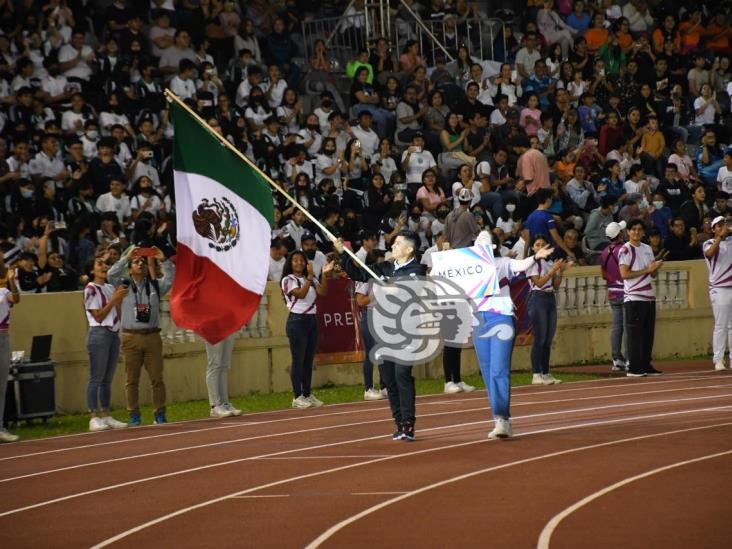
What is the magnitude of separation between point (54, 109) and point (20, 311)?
4.60m

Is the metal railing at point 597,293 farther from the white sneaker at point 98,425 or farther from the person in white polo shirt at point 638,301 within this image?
the white sneaker at point 98,425

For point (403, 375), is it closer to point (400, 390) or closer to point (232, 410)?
point (400, 390)

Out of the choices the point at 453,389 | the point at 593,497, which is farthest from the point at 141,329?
the point at 593,497

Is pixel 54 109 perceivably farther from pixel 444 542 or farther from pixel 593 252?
pixel 444 542

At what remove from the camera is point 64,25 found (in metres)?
21.3

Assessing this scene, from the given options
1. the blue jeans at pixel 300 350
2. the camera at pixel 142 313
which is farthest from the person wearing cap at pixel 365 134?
the camera at pixel 142 313

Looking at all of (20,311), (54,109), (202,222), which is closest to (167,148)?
(54,109)

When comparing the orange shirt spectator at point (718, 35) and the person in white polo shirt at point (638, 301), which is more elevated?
the orange shirt spectator at point (718, 35)

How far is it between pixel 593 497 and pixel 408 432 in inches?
138

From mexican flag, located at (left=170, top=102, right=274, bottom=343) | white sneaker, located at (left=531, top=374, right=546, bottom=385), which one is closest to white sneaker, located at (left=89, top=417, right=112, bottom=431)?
mexican flag, located at (left=170, top=102, right=274, bottom=343)

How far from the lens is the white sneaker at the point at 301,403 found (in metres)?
16.9

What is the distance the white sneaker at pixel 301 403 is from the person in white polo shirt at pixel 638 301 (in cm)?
437

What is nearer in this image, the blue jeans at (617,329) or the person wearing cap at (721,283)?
the person wearing cap at (721,283)

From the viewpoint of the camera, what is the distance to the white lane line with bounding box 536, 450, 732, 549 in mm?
8453
